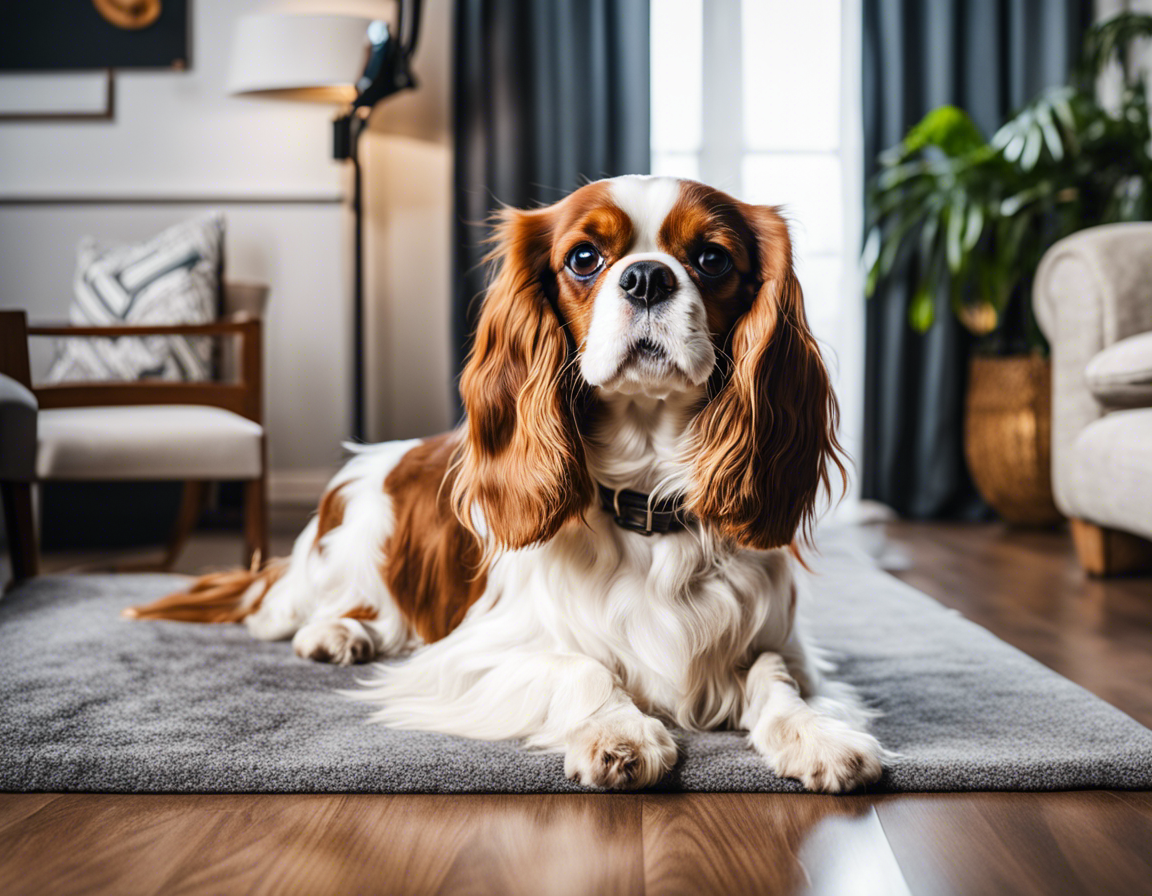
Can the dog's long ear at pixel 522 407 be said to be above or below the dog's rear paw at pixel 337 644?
above

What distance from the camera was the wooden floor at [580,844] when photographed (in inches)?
36.6

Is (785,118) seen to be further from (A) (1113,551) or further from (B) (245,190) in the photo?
(A) (1113,551)

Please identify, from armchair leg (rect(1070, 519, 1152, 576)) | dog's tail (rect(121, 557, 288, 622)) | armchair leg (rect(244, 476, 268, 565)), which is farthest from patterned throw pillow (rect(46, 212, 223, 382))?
armchair leg (rect(1070, 519, 1152, 576))

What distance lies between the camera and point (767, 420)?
1312 millimetres

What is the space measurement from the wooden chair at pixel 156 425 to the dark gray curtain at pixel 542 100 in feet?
4.70

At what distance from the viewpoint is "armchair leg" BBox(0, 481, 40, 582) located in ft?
7.42

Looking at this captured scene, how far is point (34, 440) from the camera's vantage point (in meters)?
2.08

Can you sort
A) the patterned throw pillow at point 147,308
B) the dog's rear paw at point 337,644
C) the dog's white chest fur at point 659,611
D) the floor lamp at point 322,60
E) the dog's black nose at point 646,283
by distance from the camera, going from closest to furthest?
the dog's black nose at point 646,283 < the dog's white chest fur at point 659,611 < the dog's rear paw at point 337,644 < the patterned throw pillow at point 147,308 < the floor lamp at point 322,60

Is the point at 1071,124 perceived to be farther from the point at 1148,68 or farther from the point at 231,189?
the point at 231,189

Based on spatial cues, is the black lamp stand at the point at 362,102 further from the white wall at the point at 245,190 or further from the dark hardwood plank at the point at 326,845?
the dark hardwood plank at the point at 326,845

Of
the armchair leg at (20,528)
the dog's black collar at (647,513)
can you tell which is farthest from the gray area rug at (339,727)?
the armchair leg at (20,528)

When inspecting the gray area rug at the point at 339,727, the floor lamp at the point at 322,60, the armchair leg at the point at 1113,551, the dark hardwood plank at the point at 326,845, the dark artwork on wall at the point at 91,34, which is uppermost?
the dark artwork on wall at the point at 91,34

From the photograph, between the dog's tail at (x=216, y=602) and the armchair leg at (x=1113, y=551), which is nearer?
the dog's tail at (x=216, y=602)

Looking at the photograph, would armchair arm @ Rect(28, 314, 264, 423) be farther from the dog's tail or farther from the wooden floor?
the wooden floor
